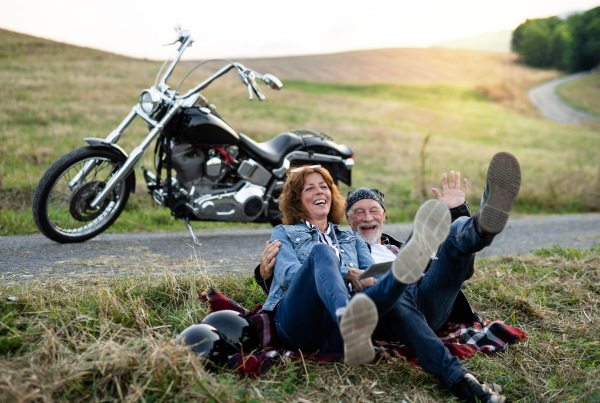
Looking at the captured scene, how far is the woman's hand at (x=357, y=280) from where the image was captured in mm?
2922

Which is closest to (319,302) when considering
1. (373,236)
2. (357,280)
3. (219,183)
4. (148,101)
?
(357,280)

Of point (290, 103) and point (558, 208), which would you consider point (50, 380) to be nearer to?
point (558, 208)

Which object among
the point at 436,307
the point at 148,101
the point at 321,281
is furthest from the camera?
the point at 148,101

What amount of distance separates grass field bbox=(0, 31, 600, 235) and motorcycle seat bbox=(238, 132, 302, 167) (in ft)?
6.30

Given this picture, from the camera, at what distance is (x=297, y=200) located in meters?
3.48

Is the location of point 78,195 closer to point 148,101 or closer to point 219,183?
point 148,101

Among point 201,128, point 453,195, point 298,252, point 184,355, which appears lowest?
point 184,355

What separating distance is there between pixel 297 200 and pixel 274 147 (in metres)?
2.83

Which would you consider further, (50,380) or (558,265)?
(558,265)

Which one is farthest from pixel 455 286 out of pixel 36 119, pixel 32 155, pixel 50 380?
pixel 36 119

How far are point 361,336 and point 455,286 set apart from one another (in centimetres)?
106

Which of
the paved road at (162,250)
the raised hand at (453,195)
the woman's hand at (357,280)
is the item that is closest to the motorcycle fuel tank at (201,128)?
the paved road at (162,250)

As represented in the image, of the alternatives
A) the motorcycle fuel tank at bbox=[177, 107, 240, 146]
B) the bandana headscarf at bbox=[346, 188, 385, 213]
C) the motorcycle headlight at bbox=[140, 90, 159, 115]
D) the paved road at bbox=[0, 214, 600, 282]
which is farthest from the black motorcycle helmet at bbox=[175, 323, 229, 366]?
the motorcycle headlight at bbox=[140, 90, 159, 115]

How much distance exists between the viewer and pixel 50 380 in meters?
2.24
